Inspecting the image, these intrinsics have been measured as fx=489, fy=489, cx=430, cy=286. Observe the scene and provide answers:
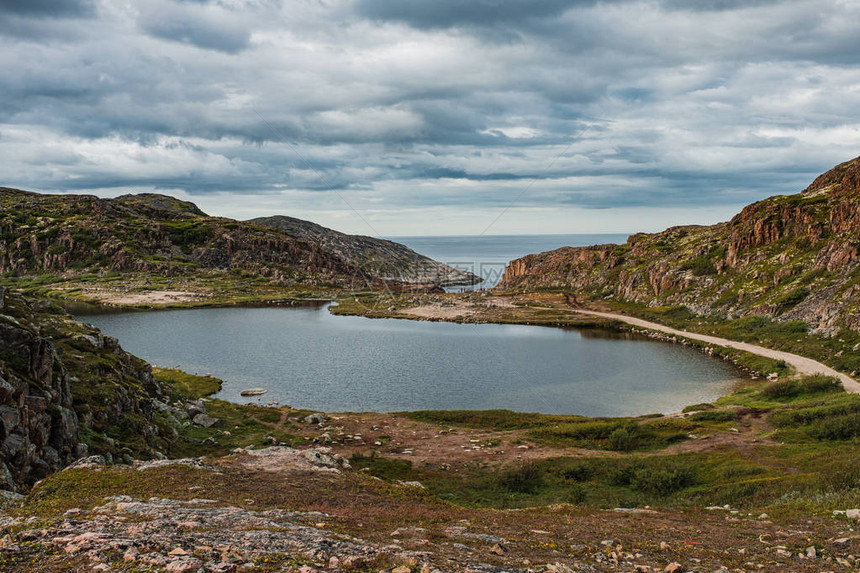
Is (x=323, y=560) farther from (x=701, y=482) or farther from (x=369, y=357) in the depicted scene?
(x=369, y=357)

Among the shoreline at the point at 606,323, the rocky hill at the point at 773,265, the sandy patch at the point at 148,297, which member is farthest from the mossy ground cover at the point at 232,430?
the sandy patch at the point at 148,297

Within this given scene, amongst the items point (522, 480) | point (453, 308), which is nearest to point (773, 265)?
point (453, 308)

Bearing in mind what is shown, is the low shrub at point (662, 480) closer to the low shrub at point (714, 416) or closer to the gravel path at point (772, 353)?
the low shrub at point (714, 416)

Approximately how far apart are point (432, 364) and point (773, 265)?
96810mm

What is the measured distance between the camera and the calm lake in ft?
224

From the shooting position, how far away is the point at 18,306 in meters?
40.6

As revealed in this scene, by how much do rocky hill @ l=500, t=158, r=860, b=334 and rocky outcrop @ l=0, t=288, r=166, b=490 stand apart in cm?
10290

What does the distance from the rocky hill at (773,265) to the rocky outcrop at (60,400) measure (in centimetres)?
10290

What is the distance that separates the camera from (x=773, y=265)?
4924 inches

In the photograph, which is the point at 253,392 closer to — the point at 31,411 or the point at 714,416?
the point at 31,411

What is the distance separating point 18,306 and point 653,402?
7186 cm

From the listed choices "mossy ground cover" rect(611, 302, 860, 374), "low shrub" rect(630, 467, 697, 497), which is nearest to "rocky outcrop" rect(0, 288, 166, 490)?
"low shrub" rect(630, 467, 697, 497)

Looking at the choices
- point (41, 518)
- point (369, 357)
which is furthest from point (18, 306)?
point (369, 357)

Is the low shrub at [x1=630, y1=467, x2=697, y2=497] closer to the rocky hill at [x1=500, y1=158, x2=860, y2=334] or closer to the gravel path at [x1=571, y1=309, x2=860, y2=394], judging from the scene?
the gravel path at [x1=571, y1=309, x2=860, y2=394]
